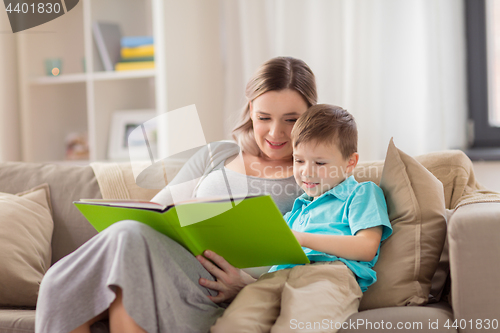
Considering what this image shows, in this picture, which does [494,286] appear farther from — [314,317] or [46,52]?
[46,52]

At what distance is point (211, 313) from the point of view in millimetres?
1100

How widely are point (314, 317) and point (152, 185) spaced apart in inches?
34.1

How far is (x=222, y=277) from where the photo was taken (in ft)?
3.71

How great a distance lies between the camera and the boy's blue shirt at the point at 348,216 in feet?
3.77

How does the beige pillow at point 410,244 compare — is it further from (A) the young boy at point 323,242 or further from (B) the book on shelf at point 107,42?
(B) the book on shelf at point 107,42

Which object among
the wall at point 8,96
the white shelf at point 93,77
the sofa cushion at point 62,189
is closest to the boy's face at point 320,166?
the sofa cushion at point 62,189

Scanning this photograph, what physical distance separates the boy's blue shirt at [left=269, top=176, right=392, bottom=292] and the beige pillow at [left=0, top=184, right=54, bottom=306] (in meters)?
0.74

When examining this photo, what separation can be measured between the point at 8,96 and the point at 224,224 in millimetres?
2197

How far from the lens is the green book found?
949 millimetres

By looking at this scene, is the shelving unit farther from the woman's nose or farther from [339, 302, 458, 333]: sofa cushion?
[339, 302, 458, 333]: sofa cushion

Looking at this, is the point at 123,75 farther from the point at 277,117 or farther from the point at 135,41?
the point at 277,117

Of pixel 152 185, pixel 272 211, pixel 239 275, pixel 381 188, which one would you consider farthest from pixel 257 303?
pixel 152 185

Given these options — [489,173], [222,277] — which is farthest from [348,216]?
[489,173]

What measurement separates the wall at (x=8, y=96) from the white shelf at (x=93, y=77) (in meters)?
0.14
